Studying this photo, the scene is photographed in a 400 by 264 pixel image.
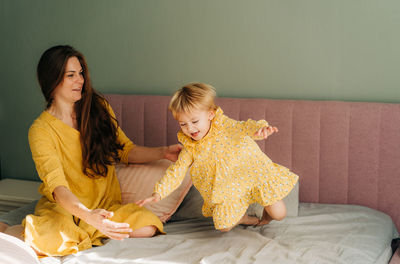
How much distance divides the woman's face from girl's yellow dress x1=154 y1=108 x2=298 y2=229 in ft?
1.93

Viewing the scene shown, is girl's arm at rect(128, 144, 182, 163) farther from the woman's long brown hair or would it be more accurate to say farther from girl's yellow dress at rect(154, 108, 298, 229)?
girl's yellow dress at rect(154, 108, 298, 229)

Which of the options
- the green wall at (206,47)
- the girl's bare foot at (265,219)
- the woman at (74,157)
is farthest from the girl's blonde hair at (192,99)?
the green wall at (206,47)

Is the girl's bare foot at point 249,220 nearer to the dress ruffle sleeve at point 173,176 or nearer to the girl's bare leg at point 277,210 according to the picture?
the girl's bare leg at point 277,210

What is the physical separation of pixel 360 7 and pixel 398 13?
193mm

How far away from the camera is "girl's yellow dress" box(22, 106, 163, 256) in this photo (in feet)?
5.94

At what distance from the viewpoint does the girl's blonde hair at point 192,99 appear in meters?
1.84

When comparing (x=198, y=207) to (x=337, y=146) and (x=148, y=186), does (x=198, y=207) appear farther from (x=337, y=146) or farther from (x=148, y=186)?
(x=337, y=146)

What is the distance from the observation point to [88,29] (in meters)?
2.96

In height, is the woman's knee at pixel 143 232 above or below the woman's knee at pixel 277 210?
below

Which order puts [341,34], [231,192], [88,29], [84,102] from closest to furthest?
[231,192], [84,102], [341,34], [88,29]

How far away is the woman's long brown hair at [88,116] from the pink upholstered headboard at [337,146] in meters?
0.69

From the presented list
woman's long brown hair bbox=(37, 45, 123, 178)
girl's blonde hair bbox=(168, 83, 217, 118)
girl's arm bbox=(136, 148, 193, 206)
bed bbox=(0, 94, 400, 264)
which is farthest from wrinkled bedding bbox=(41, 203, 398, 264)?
girl's blonde hair bbox=(168, 83, 217, 118)

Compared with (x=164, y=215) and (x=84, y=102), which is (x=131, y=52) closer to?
(x=84, y=102)

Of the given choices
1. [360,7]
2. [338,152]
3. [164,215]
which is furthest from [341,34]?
[164,215]
